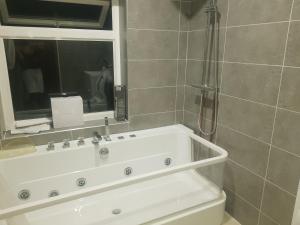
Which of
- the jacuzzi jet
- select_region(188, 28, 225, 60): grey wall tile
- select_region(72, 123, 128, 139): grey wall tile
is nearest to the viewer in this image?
the jacuzzi jet

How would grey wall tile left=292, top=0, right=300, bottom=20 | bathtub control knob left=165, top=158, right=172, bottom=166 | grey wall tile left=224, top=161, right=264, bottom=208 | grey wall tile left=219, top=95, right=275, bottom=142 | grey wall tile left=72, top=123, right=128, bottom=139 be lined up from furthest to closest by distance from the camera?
bathtub control knob left=165, top=158, right=172, bottom=166, grey wall tile left=72, top=123, right=128, bottom=139, grey wall tile left=224, top=161, right=264, bottom=208, grey wall tile left=219, top=95, right=275, bottom=142, grey wall tile left=292, top=0, right=300, bottom=20

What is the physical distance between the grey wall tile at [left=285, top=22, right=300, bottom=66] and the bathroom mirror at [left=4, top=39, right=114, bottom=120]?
1434 mm

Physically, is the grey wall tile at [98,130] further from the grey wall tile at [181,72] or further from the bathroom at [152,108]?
the grey wall tile at [181,72]

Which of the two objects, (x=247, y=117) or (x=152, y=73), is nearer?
(x=247, y=117)

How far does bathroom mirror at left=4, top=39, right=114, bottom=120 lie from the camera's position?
184cm

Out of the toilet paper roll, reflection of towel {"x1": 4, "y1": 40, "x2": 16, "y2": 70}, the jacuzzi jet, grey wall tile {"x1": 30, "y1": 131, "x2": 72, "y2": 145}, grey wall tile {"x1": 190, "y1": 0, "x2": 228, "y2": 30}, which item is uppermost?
grey wall tile {"x1": 190, "y1": 0, "x2": 228, "y2": 30}

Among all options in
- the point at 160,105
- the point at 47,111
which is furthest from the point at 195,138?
the point at 47,111

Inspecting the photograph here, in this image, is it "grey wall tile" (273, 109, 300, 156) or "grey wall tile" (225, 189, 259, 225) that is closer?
"grey wall tile" (273, 109, 300, 156)

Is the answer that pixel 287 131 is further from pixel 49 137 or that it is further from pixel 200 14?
pixel 49 137

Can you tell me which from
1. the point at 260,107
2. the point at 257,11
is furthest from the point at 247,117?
the point at 257,11

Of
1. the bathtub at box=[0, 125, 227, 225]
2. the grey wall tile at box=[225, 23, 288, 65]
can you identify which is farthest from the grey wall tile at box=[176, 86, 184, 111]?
the grey wall tile at box=[225, 23, 288, 65]

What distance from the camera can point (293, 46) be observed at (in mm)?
1312

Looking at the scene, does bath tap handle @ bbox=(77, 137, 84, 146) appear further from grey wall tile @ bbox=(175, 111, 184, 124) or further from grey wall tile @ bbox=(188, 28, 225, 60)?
grey wall tile @ bbox=(188, 28, 225, 60)

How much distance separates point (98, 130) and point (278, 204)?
1.46 meters
